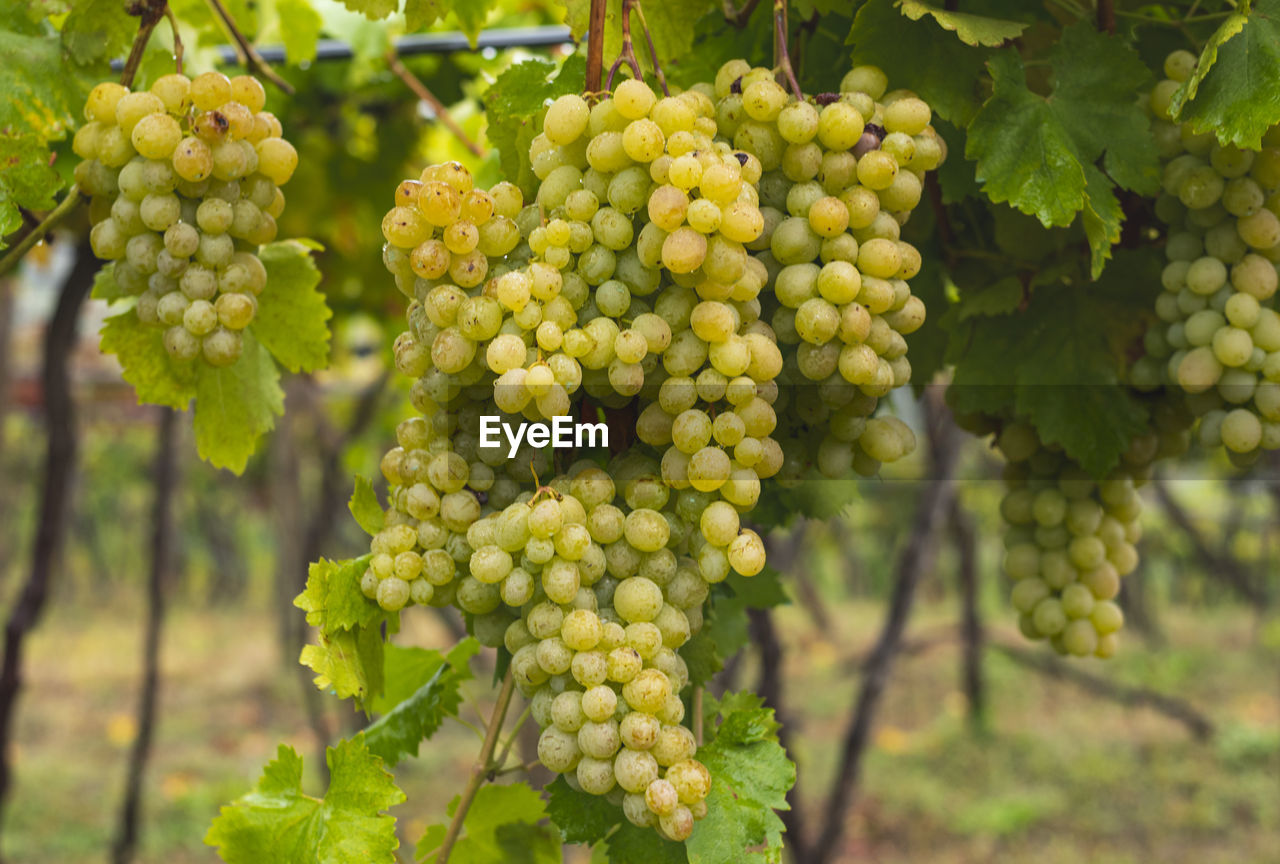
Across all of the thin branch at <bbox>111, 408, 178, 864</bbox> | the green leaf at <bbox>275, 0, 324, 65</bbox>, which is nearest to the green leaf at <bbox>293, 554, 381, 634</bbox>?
the green leaf at <bbox>275, 0, 324, 65</bbox>

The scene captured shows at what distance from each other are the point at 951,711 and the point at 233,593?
808 cm

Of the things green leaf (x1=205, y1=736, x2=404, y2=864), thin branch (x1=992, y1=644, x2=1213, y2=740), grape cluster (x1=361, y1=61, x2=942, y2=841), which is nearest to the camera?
grape cluster (x1=361, y1=61, x2=942, y2=841)

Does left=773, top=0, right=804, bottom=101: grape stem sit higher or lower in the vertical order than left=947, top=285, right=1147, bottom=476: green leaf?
higher

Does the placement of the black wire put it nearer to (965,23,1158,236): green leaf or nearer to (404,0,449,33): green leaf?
(404,0,449,33): green leaf

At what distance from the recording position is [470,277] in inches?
25.2

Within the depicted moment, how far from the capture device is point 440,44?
1.48 metres

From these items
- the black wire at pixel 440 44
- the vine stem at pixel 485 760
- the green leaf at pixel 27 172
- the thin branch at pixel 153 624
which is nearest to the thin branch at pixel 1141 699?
the thin branch at pixel 153 624

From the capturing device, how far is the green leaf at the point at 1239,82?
687 millimetres

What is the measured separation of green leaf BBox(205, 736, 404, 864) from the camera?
2.33 feet

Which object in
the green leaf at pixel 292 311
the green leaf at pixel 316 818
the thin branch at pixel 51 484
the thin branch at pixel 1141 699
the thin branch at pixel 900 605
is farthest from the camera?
the thin branch at pixel 1141 699

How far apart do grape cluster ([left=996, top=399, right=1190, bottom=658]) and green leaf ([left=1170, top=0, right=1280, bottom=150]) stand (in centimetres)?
32

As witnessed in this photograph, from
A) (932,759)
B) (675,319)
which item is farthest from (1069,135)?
(932,759)

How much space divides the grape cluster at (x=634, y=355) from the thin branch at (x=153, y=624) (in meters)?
2.57

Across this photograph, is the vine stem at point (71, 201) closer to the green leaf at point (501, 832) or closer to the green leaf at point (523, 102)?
the green leaf at point (523, 102)
